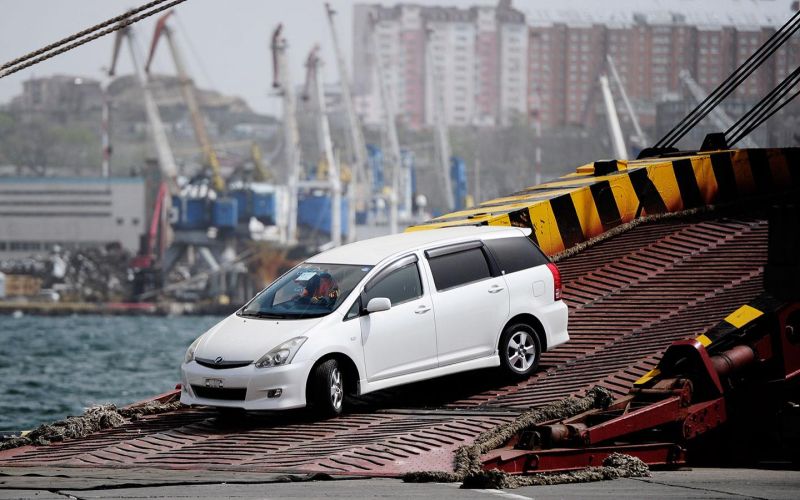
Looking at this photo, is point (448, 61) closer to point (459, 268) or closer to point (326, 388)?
point (459, 268)

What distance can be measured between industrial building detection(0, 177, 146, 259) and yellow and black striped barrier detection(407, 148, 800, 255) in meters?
139

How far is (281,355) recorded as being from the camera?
980 centimetres

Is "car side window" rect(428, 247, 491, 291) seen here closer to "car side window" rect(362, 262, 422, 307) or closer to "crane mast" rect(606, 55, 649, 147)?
"car side window" rect(362, 262, 422, 307)

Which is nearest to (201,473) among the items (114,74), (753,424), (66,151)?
(753,424)

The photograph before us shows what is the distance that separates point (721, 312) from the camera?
1170 centimetres

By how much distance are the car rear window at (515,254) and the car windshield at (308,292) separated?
4.18ft

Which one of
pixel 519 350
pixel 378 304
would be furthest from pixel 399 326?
pixel 519 350

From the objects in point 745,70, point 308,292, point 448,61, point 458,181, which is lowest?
point 308,292

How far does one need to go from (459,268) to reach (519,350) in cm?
85

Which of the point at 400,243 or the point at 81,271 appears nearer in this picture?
the point at 400,243

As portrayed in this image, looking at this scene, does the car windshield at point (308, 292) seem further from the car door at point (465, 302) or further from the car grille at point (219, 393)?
the car grille at point (219, 393)

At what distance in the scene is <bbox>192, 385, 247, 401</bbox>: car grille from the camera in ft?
32.2

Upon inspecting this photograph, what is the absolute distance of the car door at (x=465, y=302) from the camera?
1070 cm

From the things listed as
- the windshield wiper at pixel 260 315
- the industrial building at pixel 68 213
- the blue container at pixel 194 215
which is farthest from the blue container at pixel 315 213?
the windshield wiper at pixel 260 315
